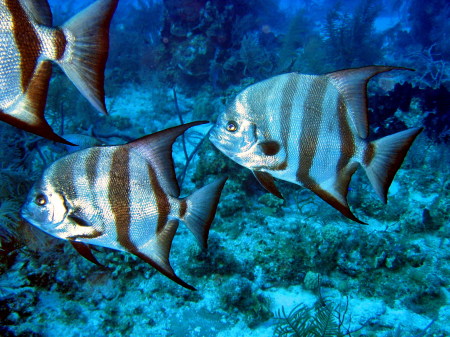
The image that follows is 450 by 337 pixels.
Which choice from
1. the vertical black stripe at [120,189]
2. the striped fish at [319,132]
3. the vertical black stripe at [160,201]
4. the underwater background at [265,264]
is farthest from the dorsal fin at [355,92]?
the underwater background at [265,264]

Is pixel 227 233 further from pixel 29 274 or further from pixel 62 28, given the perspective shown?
pixel 62 28

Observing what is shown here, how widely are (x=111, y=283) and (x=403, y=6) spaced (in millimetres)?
26641

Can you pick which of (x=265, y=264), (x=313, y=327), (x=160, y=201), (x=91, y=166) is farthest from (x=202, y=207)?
(x=265, y=264)

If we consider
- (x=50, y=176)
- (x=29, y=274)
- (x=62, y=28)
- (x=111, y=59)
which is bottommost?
(x=29, y=274)

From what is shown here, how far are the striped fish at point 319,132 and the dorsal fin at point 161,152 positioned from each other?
512mm

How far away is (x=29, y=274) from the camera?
10.7 ft

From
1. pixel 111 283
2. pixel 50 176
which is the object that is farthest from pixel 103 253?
pixel 50 176

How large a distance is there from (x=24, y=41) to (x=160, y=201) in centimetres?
102

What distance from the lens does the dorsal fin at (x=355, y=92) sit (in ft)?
5.81

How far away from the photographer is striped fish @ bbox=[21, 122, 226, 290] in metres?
1.66

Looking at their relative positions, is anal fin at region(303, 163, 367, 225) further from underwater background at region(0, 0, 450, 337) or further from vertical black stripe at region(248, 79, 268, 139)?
underwater background at region(0, 0, 450, 337)

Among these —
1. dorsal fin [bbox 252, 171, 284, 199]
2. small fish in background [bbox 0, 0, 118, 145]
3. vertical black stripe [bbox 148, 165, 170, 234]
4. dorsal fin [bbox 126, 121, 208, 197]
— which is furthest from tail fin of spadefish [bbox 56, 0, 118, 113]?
dorsal fin [bbox 252, 171, 284, 199]

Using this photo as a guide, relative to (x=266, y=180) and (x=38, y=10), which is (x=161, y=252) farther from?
(x=38, y=10)

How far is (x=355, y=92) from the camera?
1795mm
